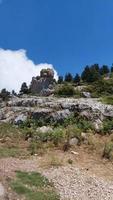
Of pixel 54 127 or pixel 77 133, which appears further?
pixel 54 127

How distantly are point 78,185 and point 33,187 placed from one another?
2.29 m

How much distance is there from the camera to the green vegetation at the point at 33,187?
17656mm

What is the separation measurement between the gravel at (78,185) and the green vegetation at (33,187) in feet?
1.31

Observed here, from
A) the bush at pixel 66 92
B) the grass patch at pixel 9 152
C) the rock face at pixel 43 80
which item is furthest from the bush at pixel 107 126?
the rock face at pixel 43 80

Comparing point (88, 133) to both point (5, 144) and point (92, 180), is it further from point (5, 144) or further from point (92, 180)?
point (92, 180)

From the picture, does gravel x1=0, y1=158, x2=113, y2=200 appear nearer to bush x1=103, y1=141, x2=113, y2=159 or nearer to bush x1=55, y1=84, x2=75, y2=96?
bush x1=103, y1=141, x2=113, y2=159

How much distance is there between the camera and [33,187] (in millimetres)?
18766

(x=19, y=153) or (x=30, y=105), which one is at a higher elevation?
(x=30, y=105)

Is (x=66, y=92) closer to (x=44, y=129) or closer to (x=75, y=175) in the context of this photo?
(x=44, y=129)

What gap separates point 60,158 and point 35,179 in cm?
478

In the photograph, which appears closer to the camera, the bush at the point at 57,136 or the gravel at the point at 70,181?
the gravel at the point at 70,181

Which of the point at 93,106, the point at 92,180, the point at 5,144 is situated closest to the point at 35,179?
the point at 92,180

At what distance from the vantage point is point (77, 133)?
28797mm

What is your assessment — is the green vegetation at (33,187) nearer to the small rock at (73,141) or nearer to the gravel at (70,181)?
the gravel at (70,181)
